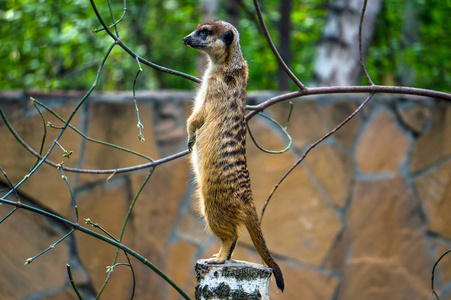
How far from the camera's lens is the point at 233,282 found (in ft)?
5.02

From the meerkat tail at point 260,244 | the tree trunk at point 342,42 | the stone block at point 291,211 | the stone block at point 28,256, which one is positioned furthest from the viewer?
the tree trunk at point 342,42

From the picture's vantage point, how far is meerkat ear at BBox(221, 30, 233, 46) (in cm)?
190

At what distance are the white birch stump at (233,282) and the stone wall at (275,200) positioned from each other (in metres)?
2.18

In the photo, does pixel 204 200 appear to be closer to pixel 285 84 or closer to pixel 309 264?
pixel 309 264

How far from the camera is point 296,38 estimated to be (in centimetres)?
627

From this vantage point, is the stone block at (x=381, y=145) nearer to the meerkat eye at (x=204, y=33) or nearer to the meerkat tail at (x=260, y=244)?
the meerkat eye at (x=204, y=33)

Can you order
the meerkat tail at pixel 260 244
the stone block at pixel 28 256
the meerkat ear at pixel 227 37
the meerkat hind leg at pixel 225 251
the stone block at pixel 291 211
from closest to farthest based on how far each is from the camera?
the meerkat tail at pixel 260 244, the meerkat hind leg at pixel 225 251, the meerkat ear at pixel 227 37, the stone block at pixel 28 256, the stone block at pixel 291 211

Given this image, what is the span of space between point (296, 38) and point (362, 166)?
2.64 meters

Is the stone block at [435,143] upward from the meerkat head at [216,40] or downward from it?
downward

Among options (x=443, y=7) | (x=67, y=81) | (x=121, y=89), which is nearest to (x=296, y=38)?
(x=443, y=7)

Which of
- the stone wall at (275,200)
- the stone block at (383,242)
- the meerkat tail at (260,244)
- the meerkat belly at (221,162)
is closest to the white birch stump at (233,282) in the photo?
the meerkat tail at (260,244)

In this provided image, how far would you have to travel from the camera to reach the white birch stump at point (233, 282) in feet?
4.96

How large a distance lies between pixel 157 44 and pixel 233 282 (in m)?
4.63

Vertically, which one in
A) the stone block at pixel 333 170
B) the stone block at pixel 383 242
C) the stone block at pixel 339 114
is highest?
the stone block at pixel 339 114
